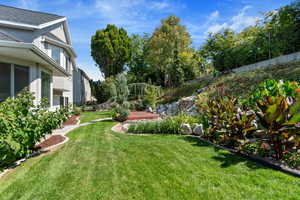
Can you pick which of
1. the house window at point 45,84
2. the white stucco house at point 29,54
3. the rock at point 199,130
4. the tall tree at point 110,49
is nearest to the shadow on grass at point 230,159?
the rock at point 199,130

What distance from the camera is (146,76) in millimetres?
28031

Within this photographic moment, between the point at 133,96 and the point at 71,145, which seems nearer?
the point at 71,145

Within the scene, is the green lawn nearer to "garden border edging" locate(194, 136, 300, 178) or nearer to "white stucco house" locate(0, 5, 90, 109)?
"garden border edging" locate(194, 136, 300, 178)

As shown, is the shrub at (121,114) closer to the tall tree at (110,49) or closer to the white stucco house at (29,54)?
the white stucco house at (29,54)

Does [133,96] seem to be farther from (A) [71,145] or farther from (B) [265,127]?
(B) [265,127]

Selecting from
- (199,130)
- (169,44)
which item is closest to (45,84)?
(199,130)

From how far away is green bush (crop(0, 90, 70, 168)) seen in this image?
3.17m

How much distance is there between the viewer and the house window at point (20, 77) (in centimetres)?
639

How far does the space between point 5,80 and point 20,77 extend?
546 mm

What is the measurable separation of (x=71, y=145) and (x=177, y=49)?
70.1 feet

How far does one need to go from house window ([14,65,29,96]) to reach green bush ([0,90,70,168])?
9.98 feet

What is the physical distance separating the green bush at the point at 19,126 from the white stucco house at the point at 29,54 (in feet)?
3.77

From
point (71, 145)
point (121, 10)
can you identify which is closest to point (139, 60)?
point (121, 10)

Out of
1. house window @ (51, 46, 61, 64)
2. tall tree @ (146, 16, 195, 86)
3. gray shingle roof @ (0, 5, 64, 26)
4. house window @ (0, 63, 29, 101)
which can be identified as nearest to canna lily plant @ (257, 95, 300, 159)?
house window @ (0, 63, 29, 101)
